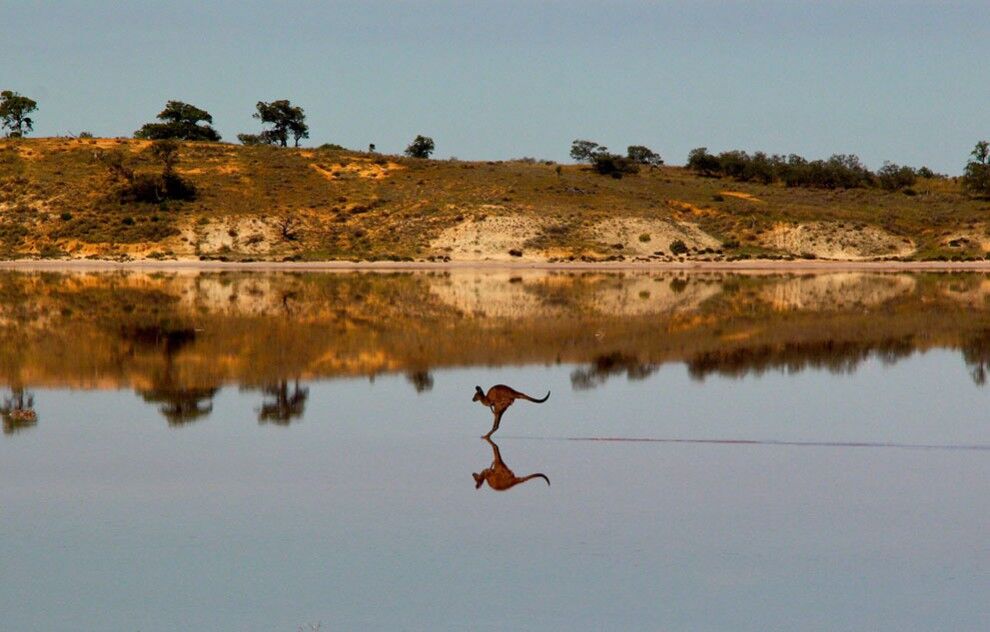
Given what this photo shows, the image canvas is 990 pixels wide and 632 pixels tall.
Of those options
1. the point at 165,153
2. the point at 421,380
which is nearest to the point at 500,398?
the point at 421,380

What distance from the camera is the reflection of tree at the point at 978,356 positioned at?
24.7 metres

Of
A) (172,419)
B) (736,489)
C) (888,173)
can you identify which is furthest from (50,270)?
(888,173)

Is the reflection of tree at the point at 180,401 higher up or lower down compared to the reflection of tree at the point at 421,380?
lower down

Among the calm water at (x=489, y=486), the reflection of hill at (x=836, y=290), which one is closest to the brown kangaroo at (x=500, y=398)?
the calm water at (x=489, y=486)

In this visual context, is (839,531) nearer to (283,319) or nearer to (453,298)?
(283,319)

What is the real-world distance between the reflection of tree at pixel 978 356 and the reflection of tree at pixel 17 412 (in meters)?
14.4

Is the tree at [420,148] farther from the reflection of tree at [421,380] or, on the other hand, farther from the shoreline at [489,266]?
the reflection of tree at [421,380]

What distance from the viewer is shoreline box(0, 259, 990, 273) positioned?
71688mm

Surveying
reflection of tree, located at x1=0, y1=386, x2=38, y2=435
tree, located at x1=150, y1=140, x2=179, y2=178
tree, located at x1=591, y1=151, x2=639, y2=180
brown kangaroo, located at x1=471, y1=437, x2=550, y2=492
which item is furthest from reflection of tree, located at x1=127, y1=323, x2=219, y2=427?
tree, located at x1=591, y1=151, x2=639, y2=180

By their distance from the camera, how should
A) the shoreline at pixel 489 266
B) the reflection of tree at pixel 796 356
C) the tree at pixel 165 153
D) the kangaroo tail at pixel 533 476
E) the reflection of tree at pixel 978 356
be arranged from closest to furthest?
the kangaroo tail at pixel 533 476 < the reflection of tree at pixel 978 356 < the reflection of tree at pixel 796 356 < the shoreline at pixel 489 266 < the tree at pixel 165 153

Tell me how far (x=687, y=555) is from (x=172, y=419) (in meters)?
9.52

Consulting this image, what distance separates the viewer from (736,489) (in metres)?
14.6

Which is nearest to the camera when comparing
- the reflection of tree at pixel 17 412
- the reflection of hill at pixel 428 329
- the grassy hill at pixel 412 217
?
the reflection of tree at pixel 17 412

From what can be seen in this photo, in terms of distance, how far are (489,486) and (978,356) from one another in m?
16.4
